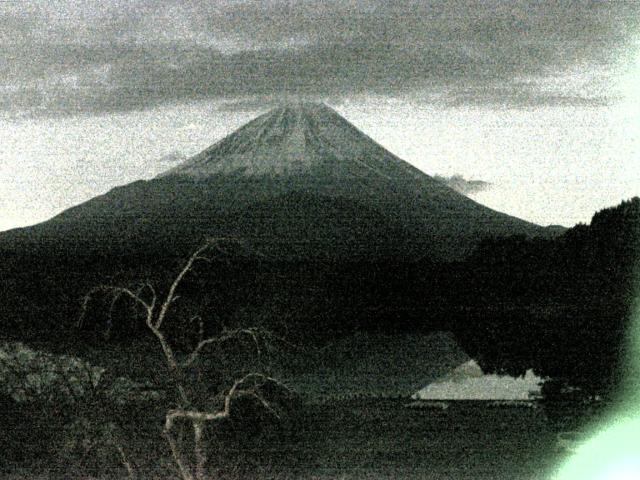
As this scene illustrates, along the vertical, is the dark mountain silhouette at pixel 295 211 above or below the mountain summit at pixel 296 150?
below

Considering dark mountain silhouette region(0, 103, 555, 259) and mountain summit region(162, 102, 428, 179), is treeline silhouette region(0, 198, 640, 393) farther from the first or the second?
mountain summit region(162, 102, 428, 179)

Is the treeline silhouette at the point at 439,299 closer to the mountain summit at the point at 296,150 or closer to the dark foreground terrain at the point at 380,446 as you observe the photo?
the dark foreground terrain at the point at 380,446

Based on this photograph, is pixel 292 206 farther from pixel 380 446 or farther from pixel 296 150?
pixel 380 446

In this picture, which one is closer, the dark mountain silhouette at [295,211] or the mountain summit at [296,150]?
the dark mountain silhouette at [295,211]

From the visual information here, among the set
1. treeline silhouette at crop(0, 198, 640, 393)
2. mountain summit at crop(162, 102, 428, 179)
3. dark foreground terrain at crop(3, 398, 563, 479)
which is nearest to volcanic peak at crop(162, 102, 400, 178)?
mountain summit at crop(162, 102, 428, 179)

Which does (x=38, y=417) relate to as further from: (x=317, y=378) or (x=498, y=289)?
A: (x=498, y=289)

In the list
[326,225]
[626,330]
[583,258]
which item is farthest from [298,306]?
[326,225]

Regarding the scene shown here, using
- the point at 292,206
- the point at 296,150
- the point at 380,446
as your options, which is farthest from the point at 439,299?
the point at 296,150

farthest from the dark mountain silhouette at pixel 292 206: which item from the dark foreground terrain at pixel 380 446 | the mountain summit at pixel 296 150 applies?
the dark foreground terrain at pixel 380 446
